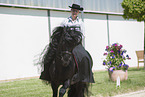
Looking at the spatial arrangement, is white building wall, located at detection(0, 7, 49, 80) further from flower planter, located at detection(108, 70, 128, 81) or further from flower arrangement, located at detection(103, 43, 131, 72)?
flower planter, located at detection(108, 70, 128, 81)

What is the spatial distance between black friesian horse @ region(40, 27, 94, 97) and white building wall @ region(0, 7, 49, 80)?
7187mm

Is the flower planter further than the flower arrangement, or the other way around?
the flower arrangement

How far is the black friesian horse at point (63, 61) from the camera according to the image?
3.90 m

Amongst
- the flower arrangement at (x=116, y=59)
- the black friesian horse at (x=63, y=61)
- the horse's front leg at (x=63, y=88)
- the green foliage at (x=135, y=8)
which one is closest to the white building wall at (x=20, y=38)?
the flower arrangement at (x=116, y=59)

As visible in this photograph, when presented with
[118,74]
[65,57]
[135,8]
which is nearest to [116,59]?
[118,74]

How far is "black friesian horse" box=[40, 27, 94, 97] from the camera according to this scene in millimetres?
3900

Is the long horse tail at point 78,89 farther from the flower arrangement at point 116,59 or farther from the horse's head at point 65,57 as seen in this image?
the flower arrangement at point 116,59

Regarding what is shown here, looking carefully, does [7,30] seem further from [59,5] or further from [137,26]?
[137,26]

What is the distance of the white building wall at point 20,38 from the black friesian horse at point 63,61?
7.19 meters

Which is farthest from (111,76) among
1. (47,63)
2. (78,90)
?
(47,63)

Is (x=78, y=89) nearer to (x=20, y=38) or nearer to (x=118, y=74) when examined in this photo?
(x=118, y=74)

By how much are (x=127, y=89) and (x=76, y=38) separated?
13.2ft

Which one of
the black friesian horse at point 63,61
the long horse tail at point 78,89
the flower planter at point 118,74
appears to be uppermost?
the black friesian horse at point 63,61

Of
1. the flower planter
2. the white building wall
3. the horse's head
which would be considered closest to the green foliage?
the flower planter
